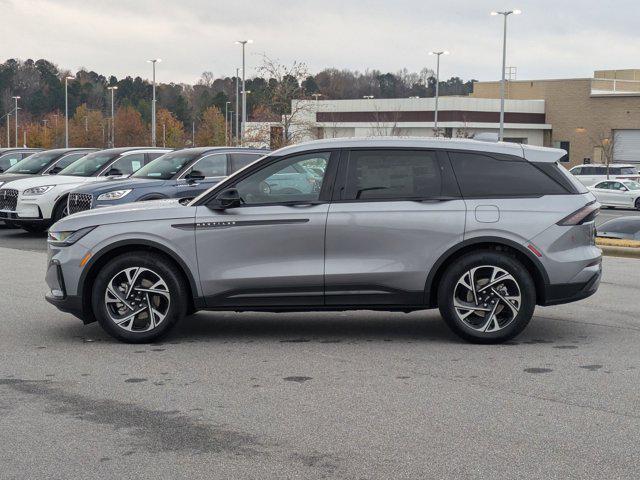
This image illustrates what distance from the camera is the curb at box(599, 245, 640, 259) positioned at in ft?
53.3

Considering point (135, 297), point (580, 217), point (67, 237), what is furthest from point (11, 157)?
point (580, 217)

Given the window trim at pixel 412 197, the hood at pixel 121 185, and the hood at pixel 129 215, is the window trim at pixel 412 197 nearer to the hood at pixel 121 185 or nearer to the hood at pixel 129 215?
the hood at pixel 129 215

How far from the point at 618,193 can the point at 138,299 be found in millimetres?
36028

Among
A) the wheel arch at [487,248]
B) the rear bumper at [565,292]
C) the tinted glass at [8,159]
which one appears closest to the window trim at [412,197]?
the wheel arch at [487,248]

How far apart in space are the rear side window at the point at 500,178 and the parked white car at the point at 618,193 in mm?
33934

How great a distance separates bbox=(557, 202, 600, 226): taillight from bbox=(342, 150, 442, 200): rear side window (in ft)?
3.48

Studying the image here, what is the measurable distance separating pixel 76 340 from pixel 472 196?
3.60 meters

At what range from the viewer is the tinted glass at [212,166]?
1689 centimetres

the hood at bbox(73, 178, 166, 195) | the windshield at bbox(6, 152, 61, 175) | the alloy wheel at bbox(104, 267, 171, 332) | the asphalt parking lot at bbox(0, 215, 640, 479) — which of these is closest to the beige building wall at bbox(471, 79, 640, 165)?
the windshield at bbox(6, 152, 61, 175)

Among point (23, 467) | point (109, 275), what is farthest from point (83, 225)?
point (23, 467)

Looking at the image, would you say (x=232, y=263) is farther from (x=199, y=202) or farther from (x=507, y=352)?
(x=507, y=352)

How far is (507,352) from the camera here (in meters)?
7.93

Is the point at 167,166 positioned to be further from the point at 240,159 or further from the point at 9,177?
the point at 9,177

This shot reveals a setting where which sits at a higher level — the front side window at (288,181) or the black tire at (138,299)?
the front side window at (288,181)
